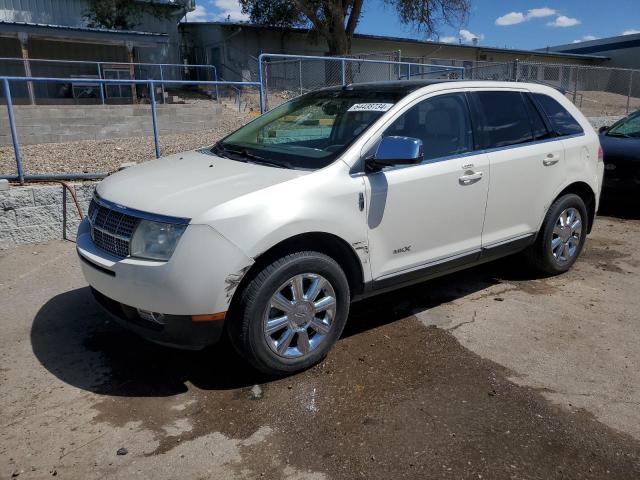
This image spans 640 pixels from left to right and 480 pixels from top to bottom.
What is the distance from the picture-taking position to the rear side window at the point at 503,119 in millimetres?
4309

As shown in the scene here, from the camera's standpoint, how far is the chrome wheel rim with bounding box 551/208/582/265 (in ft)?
16.5

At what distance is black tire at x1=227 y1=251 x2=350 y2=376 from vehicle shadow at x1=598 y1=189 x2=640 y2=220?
5.99 metres

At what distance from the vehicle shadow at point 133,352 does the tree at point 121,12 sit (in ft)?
69.1

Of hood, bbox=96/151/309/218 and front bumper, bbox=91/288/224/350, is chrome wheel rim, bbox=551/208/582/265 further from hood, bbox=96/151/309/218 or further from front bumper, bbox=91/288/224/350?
front bumper, bbox=91/288/224/350

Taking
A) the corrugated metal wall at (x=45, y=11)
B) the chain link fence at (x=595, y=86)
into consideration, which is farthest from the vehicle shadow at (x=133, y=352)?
the corrugated metal wall at (x=45, y=11)

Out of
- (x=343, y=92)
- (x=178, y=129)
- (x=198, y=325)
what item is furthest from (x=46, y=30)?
(x=198, y=325)

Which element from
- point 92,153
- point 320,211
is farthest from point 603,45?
point 320,211

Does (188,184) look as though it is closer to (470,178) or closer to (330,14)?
(470,178)

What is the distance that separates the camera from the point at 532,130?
4.70m

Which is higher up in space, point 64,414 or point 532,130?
point 532,130

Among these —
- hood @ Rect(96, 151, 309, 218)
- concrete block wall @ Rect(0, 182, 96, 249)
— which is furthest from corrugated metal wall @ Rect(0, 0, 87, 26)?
hood @ Rect(96, 151, 309, 218)

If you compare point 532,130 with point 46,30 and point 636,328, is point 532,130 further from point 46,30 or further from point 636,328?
point 46,30

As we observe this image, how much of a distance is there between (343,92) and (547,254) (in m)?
2.40

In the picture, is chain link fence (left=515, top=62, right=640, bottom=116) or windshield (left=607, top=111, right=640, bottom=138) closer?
windshield (left=607, top=111, right=640, bottom=138)
